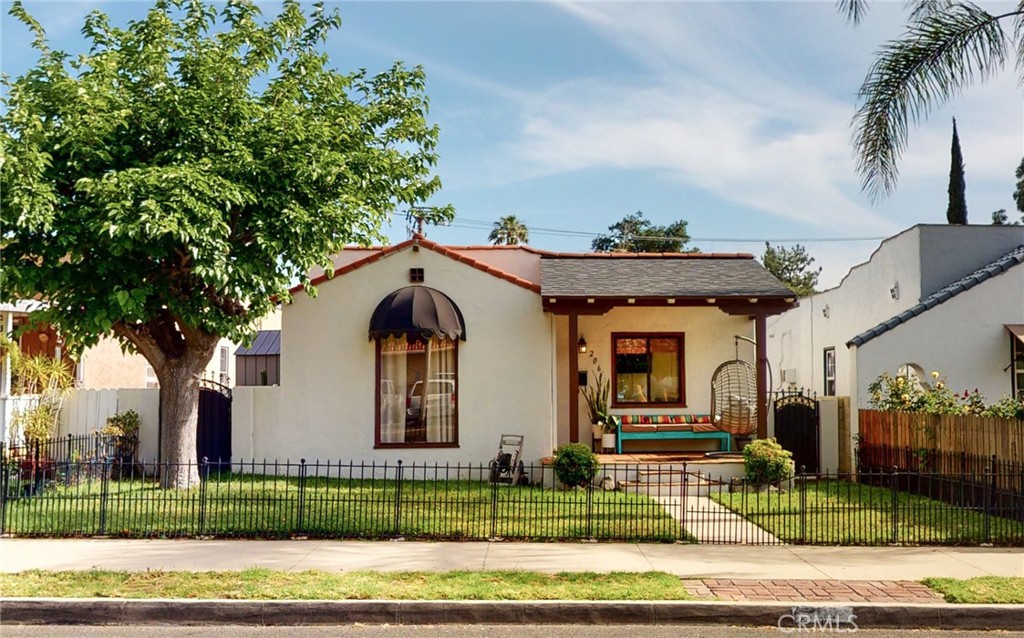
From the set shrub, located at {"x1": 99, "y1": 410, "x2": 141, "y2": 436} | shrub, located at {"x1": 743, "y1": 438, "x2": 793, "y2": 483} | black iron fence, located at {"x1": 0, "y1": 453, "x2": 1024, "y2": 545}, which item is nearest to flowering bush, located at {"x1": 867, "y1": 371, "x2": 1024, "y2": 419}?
black iron fence, located at {"x1": 0, "y1": 453, "x2": 1024, "y2": 545}

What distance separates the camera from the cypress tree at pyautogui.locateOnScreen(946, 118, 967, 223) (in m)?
22.8

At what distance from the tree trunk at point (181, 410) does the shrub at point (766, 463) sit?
916cm

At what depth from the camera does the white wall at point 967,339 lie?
680 inches

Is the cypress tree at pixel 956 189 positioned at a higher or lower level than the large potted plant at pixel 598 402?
higher

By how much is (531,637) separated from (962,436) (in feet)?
30.2

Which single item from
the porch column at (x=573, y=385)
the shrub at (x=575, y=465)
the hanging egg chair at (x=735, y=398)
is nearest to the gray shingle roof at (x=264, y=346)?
the porch column at (x=573, y=385)

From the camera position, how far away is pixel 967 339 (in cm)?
1759

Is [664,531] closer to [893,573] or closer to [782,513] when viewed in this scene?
[782,513]

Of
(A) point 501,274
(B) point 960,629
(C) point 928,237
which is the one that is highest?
(C) point 928,237

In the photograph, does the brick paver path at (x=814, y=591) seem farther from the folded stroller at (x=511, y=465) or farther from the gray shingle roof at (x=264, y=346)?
the gray shingle roof at (x=264, y=346)

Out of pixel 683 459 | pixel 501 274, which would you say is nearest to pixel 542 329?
pixel 501 274

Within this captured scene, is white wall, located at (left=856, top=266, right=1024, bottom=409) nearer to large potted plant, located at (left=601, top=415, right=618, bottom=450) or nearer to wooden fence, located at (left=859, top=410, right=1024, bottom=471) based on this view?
wooden fence, located at (left=859, top=410, right=1024, bottom=471)

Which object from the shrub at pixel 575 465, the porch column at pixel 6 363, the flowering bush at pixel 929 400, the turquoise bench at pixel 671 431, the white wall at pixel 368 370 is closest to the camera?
the flowering bush at pixel 929 400

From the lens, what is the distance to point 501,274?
1631 cm
